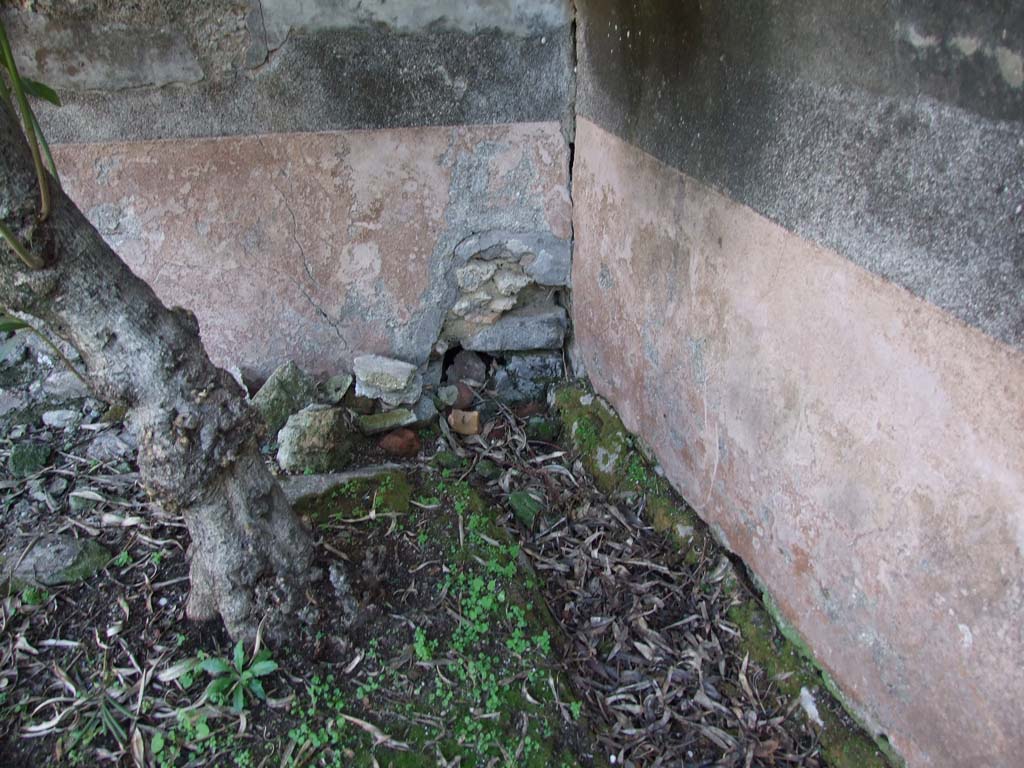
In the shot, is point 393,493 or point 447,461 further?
point 447,461

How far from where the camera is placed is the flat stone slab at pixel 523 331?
3.21m

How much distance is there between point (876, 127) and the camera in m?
1.39

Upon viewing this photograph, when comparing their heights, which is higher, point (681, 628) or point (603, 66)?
point (603, 66)

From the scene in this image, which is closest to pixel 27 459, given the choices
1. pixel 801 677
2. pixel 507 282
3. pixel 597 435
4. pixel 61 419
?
pixel 61 419

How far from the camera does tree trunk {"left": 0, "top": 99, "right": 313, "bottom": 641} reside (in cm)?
161

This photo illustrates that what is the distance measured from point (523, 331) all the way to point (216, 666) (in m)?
1.85

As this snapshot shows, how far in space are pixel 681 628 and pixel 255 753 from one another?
3.99 feet

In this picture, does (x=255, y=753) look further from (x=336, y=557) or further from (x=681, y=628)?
(x=681, y=628)

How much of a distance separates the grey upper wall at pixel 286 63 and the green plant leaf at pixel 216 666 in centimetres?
179

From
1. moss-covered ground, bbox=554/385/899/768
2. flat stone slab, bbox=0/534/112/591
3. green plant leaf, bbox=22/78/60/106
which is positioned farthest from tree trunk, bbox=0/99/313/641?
moss-covered ground, bbox=554/385/899/768

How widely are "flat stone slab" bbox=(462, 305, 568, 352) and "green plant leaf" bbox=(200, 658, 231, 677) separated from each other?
1.69 meters

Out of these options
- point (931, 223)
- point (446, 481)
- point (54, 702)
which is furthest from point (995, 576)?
point (54, 702)

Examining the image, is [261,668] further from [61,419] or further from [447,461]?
[61,419]

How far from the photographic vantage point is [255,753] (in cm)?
173
